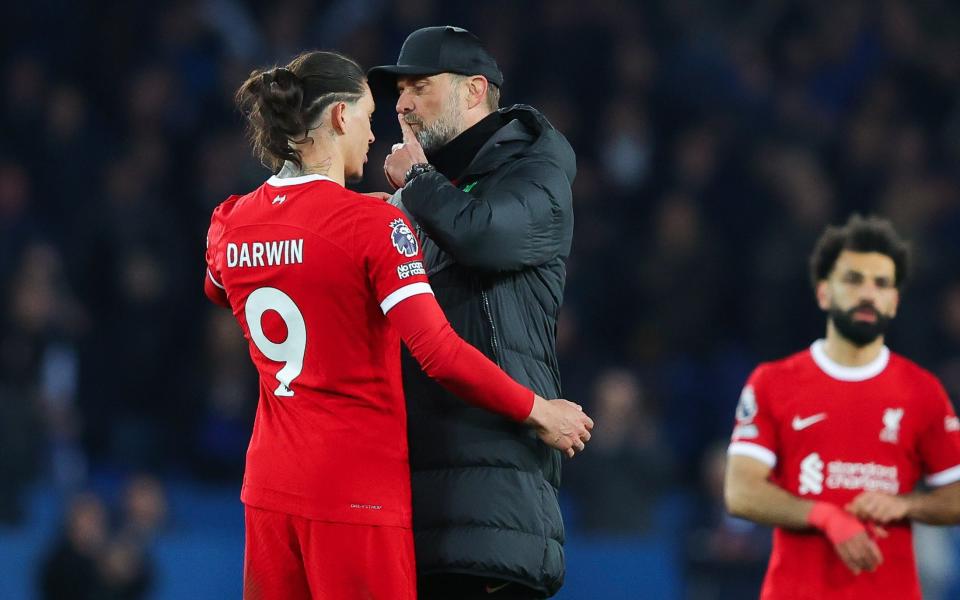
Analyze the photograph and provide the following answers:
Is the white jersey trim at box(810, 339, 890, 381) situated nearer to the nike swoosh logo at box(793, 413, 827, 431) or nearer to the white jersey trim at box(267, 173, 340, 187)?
the nike swoosh logo at box(793, 413, 827, 431)

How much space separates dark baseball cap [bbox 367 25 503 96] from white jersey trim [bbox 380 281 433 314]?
26.0 inches

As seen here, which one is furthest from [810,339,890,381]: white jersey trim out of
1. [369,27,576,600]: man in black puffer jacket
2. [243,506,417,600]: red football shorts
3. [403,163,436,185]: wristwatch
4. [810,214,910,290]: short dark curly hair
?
[243,506,417,600]: red football shorts

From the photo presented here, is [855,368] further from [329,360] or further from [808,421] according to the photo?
[329,360]

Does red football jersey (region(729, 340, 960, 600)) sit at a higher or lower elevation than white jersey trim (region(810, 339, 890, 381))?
lower

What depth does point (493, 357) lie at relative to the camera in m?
3.19

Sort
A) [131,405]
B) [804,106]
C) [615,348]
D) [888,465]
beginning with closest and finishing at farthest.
→ [888,465] < [131,405] < [615,348] < [804,106]

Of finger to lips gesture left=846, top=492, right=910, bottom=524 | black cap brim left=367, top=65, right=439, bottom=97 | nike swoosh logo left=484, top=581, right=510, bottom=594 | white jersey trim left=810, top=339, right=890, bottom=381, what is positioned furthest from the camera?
white jersey trim left=810, top=339, right=890, bottom=381

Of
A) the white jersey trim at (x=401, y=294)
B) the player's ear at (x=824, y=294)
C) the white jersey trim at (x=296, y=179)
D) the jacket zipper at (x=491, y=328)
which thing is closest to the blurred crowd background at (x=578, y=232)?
the player's ear at (x=824, y=294)

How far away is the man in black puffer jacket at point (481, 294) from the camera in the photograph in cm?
310

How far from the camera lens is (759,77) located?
9953 millimetres

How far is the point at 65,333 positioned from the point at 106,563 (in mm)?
1550

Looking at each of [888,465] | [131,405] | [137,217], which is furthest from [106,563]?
[888,465]

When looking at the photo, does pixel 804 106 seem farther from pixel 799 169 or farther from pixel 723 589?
pixel 723 589

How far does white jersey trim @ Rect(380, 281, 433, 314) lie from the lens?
9.60 ft
